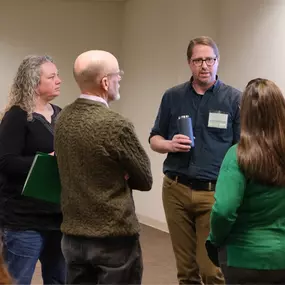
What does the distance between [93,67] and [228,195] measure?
710 mm

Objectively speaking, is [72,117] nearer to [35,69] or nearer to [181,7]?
[35,69]

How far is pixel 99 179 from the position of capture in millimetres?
2094

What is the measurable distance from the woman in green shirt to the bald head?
54 cm

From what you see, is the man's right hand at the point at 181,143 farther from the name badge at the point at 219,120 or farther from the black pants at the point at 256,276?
the black pants at the point at 256,276

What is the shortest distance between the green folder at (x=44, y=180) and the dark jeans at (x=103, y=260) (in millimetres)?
237

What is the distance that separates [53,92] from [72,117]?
0.59 meters

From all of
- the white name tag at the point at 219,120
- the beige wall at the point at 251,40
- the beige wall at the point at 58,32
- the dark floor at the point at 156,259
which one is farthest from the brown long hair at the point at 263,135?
the beige wall at the point at 58,32

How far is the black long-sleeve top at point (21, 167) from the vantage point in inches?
100

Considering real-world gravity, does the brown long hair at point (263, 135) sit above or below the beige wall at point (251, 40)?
below

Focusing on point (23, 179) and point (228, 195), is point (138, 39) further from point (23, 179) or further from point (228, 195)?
point (228, 195)

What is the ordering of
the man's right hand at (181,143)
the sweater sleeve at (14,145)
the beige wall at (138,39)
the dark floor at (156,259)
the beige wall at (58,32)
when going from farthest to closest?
the beige wall at (58,32) → the beige wall at (138,39) → the dark floor at (156,259) → the man's right hand at (181,143) → the sweater sleeve at (14,145)

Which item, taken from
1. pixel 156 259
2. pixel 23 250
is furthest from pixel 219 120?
pixel 156 259

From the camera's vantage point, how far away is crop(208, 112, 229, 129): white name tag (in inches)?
118

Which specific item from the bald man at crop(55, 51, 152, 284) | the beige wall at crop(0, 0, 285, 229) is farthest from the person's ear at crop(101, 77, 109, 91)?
the beige wall at crop(0, 0, 285, 229)
